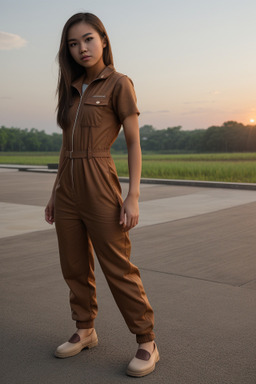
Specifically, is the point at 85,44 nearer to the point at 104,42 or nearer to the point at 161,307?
the point at 104,42

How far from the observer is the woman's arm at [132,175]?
8.64 ft

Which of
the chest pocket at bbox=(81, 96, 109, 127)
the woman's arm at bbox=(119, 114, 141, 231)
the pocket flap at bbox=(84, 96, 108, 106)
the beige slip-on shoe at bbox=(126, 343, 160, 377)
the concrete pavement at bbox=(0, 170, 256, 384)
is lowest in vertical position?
the concrete pavement at bbox=(0, 170, 256, 384)

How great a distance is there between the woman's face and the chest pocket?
0.68 feet

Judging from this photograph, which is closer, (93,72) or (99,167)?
(99,167)

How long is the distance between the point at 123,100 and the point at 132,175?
371mm

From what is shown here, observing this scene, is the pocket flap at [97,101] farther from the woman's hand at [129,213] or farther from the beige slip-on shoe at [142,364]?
the beige slip-on shoe at [142,364]

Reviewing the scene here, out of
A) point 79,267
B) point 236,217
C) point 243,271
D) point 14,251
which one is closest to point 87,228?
point 79,267

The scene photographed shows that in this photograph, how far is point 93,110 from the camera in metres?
2.64

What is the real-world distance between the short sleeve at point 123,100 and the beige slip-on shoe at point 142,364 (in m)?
1.21

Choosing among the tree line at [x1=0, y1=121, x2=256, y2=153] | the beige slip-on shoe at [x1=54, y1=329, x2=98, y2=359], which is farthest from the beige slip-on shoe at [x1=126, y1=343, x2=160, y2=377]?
the tree line at [x1=0, y1=121, x2=256, y2=153]

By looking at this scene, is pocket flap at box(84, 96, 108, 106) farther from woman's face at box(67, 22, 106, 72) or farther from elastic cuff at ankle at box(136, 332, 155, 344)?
elastic cuff at ankle at box(136, 332, 155, 344)

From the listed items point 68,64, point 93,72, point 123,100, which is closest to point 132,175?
point 123,100

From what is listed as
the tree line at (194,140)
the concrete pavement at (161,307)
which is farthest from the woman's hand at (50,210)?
the tree line at (194,140)

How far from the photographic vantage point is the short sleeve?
262 centimetres
